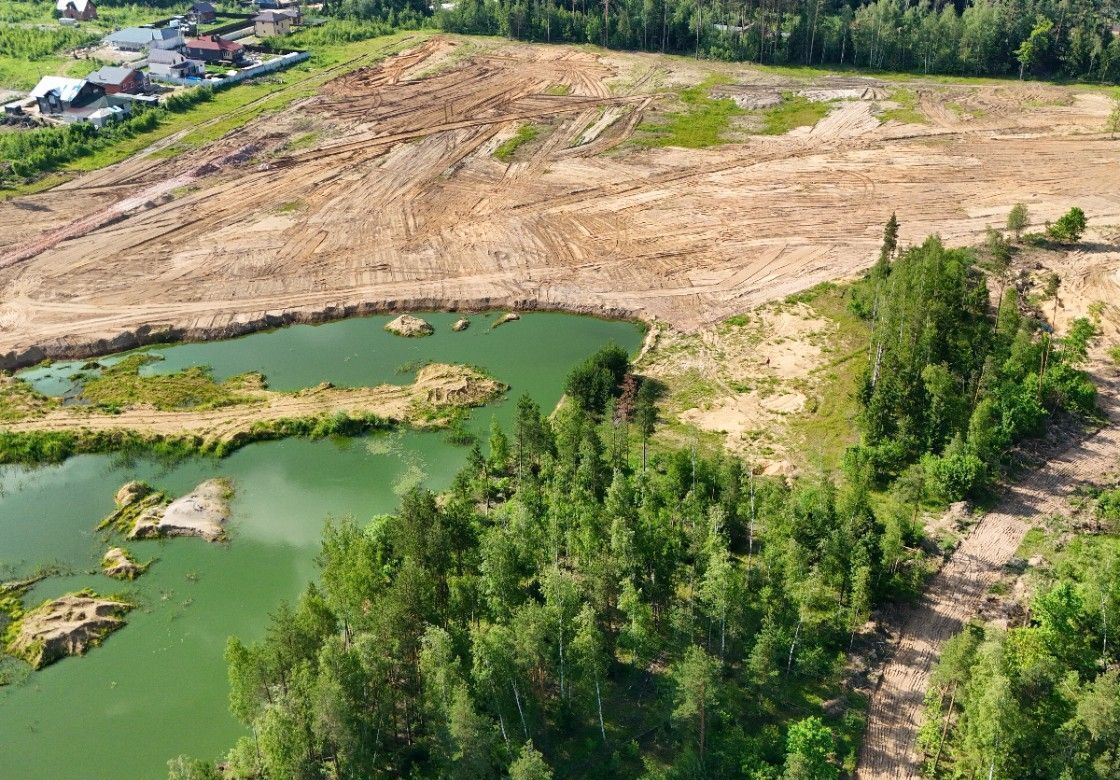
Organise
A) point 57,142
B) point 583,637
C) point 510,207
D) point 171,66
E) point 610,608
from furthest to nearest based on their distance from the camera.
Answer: point 171,66 → point 57,142 → point 510,207 → point 610,608 → point 583,637

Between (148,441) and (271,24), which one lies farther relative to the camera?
(271,24)

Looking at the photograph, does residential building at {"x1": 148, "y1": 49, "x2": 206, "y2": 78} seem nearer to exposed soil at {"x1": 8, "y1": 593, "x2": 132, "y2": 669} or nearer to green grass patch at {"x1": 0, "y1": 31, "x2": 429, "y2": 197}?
green grass patch at {"x1": 0, "y1": 31, "x2": 429, "y2": 197}

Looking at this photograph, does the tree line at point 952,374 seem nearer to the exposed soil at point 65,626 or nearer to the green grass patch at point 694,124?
the green grass patch at point 694,124

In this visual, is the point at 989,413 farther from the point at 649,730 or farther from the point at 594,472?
the point at 649,730

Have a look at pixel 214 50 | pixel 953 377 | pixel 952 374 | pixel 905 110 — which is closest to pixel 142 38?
pixel 214 50

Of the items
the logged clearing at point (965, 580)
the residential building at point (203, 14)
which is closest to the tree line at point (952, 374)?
the logged clearing at point (965, 580)

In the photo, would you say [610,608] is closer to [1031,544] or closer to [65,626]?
[1031,544]

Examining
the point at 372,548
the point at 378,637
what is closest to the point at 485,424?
the point at 372,548
